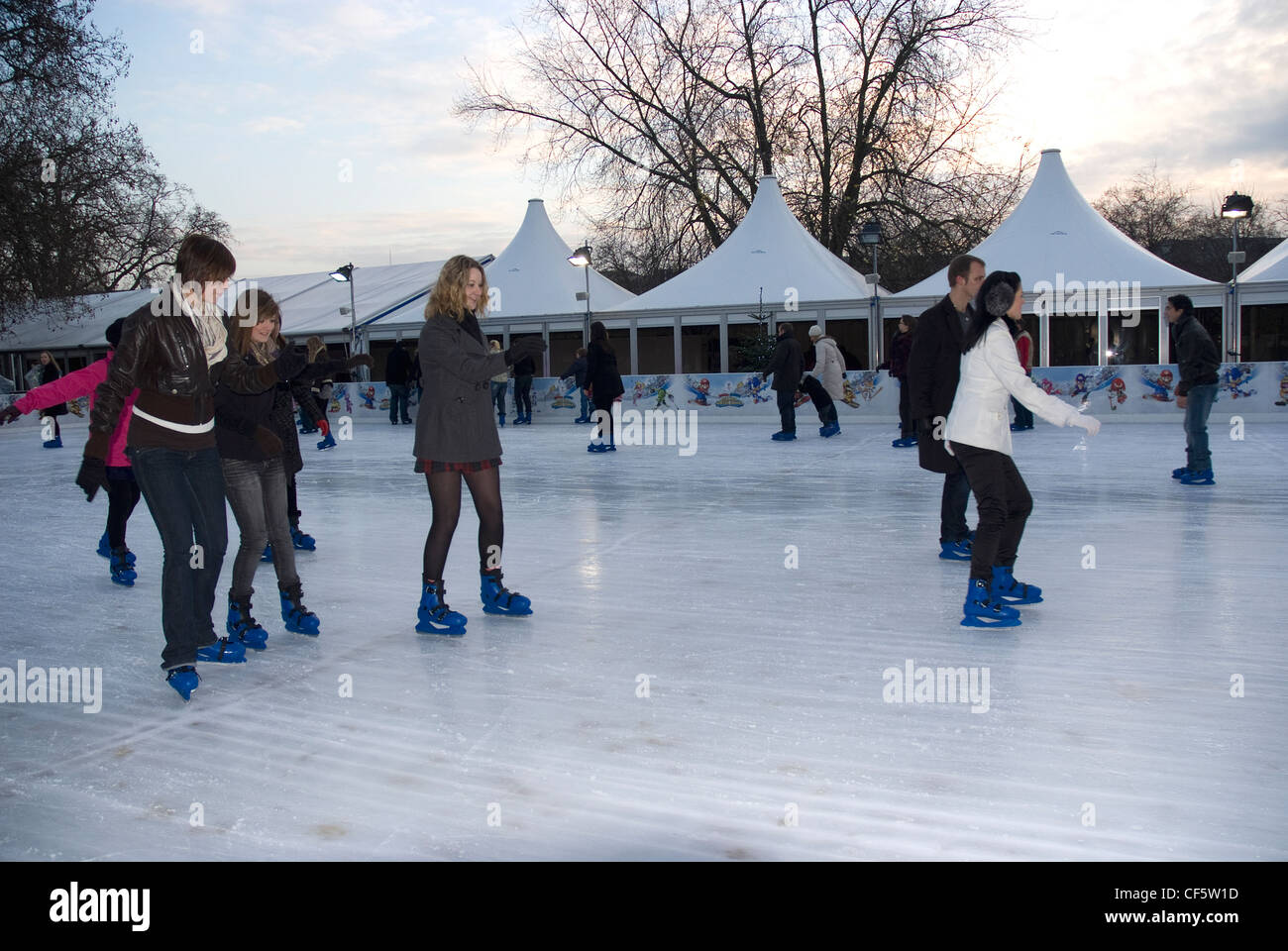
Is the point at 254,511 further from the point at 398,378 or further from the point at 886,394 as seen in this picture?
the point at 398,378

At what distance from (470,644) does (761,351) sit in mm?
14261

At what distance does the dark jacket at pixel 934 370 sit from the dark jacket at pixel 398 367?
564 inches

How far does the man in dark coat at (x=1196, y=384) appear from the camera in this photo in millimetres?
7914

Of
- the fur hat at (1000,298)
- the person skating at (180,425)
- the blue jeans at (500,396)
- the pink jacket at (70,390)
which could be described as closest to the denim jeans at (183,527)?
the person skating at (180,425)

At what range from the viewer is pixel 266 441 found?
404 centimetres

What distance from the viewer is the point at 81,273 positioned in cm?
2372

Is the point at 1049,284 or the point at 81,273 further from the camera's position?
the point at 81,273

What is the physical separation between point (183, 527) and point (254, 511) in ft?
2.10

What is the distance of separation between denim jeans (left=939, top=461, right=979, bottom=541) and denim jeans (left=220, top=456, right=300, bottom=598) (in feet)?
10.3

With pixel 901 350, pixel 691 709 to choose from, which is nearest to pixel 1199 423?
pixel 901 350

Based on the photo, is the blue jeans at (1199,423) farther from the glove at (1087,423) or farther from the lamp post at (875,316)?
the lamp post at (875,316)

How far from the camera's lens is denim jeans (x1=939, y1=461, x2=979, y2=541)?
5477 millimetres

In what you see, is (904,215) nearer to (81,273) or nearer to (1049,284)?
(1049,284)
